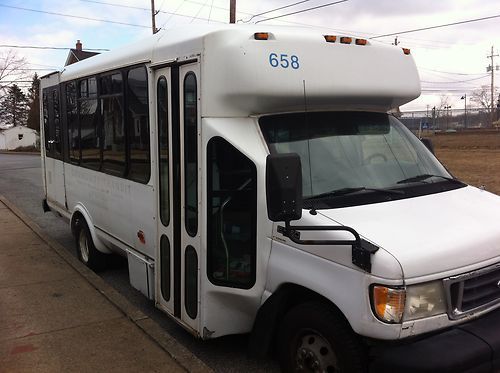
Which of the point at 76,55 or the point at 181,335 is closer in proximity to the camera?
the point at 181,335

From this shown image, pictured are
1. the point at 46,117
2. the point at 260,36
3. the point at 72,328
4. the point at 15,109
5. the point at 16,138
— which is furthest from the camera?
the point at 15,109

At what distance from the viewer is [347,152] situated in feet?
11.9

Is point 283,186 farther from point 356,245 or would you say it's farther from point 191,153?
point 191,153

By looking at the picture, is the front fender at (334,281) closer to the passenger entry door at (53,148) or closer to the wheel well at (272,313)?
the wheel well at (272,313)

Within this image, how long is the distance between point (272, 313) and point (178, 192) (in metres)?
1.28

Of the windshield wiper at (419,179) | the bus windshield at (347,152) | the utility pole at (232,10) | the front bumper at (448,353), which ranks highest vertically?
the utility pole at (232,10)

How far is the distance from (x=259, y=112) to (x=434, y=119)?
83.1m

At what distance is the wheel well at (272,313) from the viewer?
3.26 m

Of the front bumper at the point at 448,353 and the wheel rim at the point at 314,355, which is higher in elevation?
the front bumper at the point at 448,353

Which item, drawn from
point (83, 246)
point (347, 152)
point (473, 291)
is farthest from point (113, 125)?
point (473, 291)

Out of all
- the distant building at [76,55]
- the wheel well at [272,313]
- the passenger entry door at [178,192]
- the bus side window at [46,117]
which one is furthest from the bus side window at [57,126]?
the distant building at [76,55]

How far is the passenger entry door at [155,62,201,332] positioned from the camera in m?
3.86

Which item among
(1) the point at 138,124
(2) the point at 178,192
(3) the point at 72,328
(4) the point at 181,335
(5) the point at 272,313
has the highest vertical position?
(1) the point at 138,124

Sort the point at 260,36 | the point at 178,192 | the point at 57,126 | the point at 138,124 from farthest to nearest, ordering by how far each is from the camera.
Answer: the point at 57,126 < the point at 138,124 < the point at 178,192 < the point at 260,36
